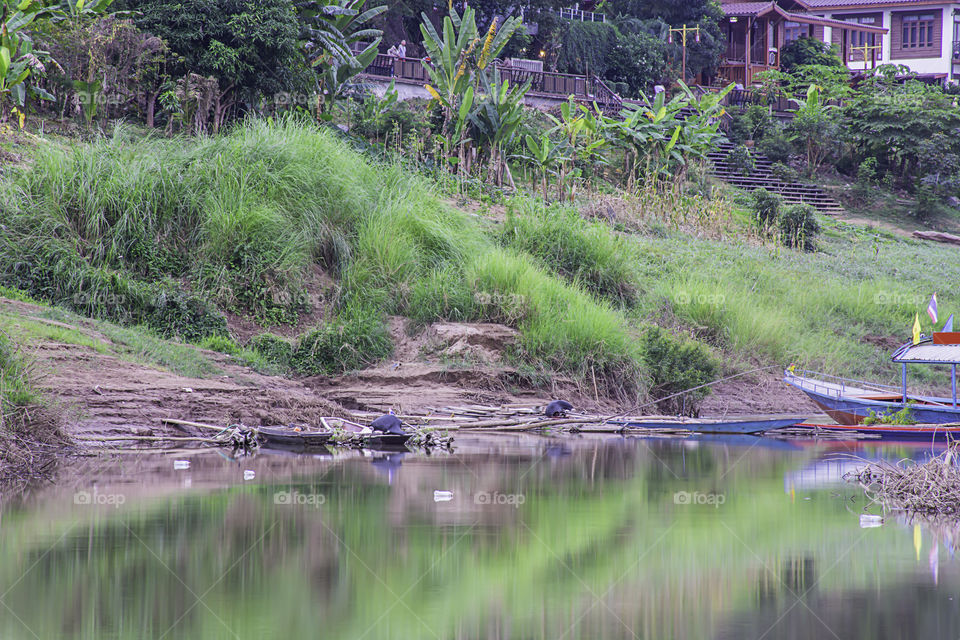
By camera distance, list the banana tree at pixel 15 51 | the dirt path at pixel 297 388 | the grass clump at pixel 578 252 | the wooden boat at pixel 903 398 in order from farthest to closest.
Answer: the grass clump at pixel 578 252, the banana tree at pixel 15 51, the wooden boat at pixel 903 398, the dirt path at pixel 297 388

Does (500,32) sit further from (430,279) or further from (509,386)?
(509,386)

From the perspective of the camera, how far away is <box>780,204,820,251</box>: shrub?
29.2 metres

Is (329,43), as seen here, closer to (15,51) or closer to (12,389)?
(15,51)

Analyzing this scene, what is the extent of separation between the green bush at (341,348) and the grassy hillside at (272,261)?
0.07ft

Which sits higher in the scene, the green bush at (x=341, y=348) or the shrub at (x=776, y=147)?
the shrub at (x=776, y=147)

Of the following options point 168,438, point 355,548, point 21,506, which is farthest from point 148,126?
point 355,548

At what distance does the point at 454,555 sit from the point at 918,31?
58.5 m

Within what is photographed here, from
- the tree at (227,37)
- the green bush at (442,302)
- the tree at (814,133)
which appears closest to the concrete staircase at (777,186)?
the tree at (814,133)

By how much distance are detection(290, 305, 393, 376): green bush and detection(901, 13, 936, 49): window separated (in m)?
49.8

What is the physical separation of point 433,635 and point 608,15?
4728cm

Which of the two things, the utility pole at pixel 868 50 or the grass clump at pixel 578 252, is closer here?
the grass clump at pixel 578 252

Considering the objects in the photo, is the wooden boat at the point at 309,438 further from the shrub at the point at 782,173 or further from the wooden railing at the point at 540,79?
the shrub at the point at 782,173

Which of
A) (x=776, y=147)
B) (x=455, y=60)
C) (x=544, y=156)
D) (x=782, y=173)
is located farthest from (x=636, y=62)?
(x=544, y=156)

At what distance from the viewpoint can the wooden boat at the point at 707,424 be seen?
16344 mm
